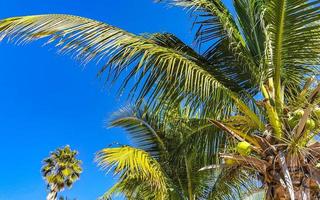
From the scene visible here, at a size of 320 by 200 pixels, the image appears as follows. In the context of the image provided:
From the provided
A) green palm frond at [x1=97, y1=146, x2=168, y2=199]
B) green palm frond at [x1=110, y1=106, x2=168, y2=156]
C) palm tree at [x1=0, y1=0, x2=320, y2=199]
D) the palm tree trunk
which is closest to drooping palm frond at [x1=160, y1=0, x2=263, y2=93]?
palm tree at [x1=0, y1=0, x2=320, y2=199]

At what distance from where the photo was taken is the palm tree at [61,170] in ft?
98.8

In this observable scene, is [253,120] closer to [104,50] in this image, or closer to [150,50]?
[150,50]

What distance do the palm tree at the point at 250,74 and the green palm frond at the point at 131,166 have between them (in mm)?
1610

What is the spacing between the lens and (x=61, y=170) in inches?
1210

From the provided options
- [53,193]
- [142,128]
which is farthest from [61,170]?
Result: [142,128]

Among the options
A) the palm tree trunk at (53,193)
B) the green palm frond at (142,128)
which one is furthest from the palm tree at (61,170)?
the green palm frond at (142,128)

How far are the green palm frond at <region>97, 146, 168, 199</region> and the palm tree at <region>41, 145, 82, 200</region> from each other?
20481mm

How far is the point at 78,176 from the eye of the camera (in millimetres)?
30969

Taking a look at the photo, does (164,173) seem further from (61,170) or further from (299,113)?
(61,170)

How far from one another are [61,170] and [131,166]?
24.3m

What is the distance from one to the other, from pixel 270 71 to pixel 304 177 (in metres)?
1.43

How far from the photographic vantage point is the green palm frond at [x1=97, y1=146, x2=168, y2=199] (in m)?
7.29

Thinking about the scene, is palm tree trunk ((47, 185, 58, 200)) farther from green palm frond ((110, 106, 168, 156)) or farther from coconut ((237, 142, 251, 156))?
coconut ((237, 142, 251, 156))

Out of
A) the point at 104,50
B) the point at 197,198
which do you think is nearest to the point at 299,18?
the point at 104,50
